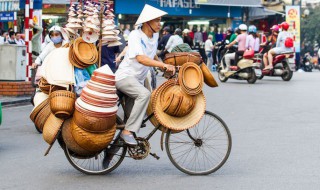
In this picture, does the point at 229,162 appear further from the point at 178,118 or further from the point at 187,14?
the point at 187,14

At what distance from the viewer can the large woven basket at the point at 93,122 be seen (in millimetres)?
8000

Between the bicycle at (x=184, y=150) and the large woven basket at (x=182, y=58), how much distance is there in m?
0.56

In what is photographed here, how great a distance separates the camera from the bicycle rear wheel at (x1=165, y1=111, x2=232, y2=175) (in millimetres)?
8375

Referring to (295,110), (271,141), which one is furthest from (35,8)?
(271,141)

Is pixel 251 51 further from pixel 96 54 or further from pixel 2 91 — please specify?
pixel 96 54

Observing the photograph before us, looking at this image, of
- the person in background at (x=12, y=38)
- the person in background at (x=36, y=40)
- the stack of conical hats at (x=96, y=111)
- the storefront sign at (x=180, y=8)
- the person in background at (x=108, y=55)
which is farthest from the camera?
the storefront sign at (x=180, y=8)

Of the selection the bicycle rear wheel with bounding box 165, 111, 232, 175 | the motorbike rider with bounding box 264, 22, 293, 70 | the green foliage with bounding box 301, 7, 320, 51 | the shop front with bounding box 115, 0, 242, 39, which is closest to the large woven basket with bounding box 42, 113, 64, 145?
the bicycle rear wheel with bounding box 165, 111, 232, 175

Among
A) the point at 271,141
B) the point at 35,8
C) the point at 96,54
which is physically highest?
the point at 35,8

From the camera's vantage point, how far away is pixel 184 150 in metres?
8.52

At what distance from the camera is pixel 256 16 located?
166ft

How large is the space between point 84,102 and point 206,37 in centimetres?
3274

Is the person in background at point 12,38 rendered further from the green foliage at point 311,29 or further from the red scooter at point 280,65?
the green foliage at point 311,29

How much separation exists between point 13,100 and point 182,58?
33.3ft

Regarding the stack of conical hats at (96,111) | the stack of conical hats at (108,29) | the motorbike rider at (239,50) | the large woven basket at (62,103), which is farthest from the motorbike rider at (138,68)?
the motorbike rider at (239,50)
